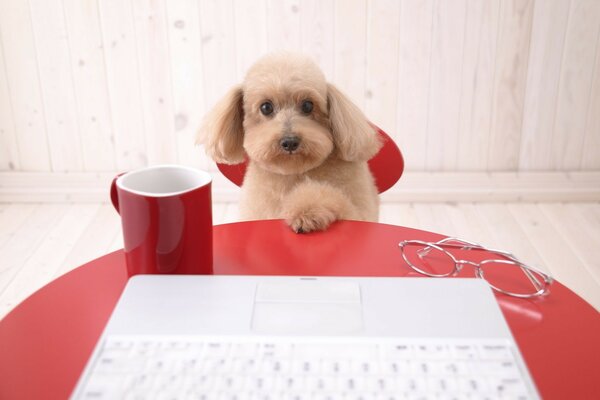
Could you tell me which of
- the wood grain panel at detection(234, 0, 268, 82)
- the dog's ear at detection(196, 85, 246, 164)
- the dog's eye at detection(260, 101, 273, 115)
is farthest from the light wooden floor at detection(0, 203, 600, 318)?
the dog's eye at detection(260, 101, 273, 115)

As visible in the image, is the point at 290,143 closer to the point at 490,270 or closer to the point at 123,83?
the point at 490,270

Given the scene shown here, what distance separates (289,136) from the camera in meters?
1.16

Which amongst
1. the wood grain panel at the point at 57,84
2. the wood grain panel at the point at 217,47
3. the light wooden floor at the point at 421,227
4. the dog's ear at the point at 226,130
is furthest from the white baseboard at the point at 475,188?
the dog's ear at the point at 226,130

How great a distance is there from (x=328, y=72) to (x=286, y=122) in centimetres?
132

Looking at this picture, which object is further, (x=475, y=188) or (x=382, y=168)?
(x=475, y=188)

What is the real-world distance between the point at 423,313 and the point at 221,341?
0.20 meters

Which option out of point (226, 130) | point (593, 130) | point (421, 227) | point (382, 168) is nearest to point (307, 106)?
point (226, 130)

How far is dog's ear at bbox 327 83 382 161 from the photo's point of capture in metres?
1.18

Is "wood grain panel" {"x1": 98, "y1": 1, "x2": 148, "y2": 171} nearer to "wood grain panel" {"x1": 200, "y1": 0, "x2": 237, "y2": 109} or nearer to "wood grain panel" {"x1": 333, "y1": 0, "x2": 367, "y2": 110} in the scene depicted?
"wood grain panel" {"x1": 200, "y1": 0, "x2": 237, "y2": 109}

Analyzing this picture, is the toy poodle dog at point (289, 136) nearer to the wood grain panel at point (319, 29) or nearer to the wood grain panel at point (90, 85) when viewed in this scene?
the wood grain panel at point (319, 29)

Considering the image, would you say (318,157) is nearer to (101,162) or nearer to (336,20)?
(336,20)

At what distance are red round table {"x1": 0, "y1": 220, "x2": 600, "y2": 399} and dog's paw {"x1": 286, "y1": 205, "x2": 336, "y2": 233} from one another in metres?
0.01

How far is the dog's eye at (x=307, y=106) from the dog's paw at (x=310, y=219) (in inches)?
13.6

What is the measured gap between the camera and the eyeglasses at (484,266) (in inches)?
28.7
